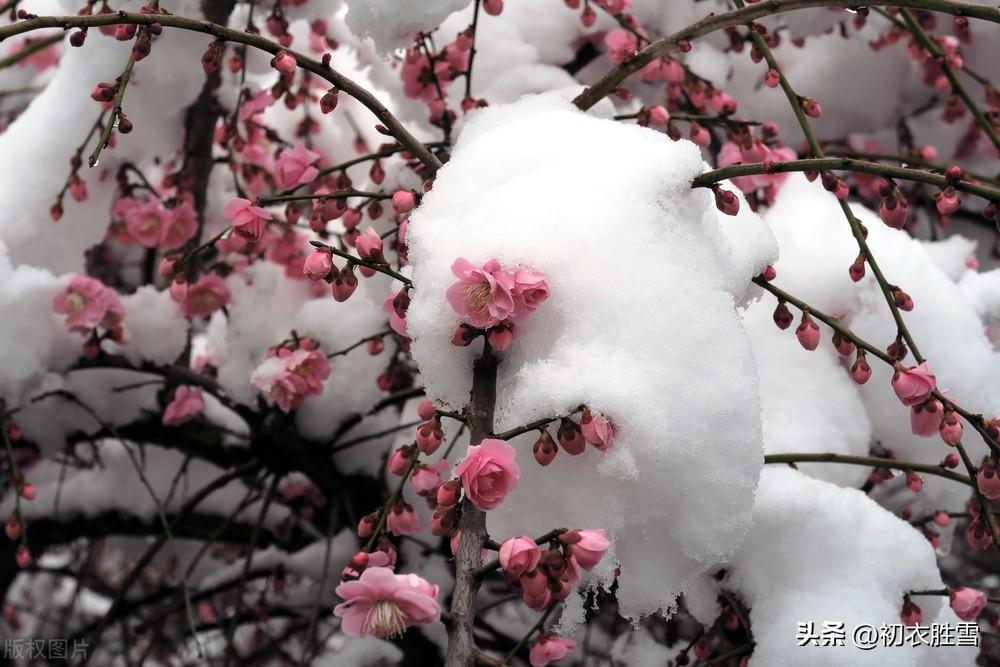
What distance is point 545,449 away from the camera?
2.76 ft

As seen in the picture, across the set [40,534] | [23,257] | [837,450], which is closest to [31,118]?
[23,257]

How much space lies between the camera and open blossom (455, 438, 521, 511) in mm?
803

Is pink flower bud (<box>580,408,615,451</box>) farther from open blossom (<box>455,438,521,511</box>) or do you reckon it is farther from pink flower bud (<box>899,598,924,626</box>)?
pink flower bud (<box>899,598,924,626</box>)

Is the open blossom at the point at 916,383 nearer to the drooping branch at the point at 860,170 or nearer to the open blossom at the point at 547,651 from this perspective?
the drooping branch at the point at 860,170

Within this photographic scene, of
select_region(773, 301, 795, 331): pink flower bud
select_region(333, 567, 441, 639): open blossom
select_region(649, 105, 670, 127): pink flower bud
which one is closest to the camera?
select_region(333, 567, 441, 639): open blossom

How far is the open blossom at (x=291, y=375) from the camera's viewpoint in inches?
56.7

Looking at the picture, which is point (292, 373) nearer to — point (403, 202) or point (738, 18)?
point (403, 202)

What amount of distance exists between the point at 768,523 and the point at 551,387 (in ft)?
1.65

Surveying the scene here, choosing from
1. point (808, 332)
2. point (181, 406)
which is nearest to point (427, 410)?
point (808, 332)

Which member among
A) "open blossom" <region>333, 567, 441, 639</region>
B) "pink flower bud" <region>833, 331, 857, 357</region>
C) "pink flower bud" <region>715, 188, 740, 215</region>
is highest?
"pink flower bud" <region>715, 188, 740, 215</region>

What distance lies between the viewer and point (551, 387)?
846 millimetres

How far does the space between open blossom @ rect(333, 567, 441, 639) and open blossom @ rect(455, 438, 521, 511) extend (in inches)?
3.5

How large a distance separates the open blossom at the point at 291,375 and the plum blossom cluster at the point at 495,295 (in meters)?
0.63

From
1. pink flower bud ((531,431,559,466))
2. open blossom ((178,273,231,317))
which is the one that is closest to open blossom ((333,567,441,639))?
pink flower bud ((531,431,559,466))
